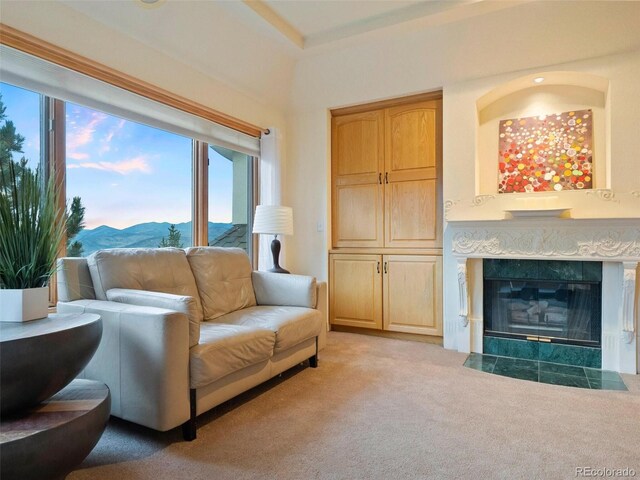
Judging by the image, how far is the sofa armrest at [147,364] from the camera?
Answer: 65.2 inches

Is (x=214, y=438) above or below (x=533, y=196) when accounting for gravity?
below

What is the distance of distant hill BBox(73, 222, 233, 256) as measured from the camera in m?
2.55

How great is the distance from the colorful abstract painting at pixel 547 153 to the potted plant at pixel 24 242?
325cm

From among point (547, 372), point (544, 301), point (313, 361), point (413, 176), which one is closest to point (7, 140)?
point (313, 361)

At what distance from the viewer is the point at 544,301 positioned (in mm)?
3182

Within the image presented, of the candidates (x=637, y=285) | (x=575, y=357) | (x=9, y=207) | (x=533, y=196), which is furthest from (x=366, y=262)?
(x=9, y=207)

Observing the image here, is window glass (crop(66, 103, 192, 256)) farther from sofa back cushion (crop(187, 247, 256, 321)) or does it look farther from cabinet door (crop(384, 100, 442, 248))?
cabinet door (crop(384, 100, 442, 248))

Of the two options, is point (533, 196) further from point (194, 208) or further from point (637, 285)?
point (194, 208)

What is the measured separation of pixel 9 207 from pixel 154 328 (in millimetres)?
728

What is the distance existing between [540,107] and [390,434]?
2.92 m

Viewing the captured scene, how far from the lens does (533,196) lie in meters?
3.08

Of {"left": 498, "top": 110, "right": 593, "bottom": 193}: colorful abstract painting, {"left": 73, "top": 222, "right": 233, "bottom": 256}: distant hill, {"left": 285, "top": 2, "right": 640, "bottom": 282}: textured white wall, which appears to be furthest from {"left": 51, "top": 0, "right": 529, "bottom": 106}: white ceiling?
{"left": 73, "top": 222, "right": 233, "bottom": 256}: distant hill

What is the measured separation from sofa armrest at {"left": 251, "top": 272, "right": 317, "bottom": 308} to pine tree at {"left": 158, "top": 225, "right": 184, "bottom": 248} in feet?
2.34

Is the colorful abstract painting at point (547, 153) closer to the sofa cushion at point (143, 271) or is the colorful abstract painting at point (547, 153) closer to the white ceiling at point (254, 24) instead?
the white ceiling at point (254, 24)
